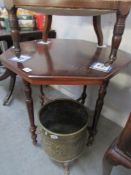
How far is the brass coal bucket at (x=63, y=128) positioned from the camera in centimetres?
99

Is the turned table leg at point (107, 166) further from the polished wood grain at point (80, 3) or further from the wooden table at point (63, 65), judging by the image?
the polished wood grain at point (80, 3)

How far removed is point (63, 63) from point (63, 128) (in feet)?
1.71

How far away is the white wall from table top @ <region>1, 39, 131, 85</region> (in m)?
0.15

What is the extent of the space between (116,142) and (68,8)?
0.62 meters

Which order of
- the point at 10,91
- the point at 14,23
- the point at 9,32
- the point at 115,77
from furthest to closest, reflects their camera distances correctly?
the point at 10,91, the point at 9,32, the point at 115,77, the point at 14,23

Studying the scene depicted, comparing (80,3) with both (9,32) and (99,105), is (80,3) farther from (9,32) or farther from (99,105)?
(9,32)

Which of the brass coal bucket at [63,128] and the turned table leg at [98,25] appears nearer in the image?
the brass coal bucket at [63,128]

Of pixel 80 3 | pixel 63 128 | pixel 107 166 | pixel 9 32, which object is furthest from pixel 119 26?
pixel 9 32

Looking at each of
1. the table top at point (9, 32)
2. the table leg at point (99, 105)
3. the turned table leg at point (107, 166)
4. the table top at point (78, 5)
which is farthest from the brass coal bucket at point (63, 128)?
the table top at point (9, 32)

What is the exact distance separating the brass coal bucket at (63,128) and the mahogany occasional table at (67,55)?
11 centimetres

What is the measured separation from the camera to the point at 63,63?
0.97m

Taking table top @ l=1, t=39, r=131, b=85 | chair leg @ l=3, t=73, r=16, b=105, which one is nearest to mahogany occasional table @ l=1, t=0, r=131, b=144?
table top @ l=1, t=39, r=131, b=85

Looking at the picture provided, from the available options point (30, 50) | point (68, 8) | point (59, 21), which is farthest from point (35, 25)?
point (68, 8)

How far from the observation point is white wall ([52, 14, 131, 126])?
4.26 ft
